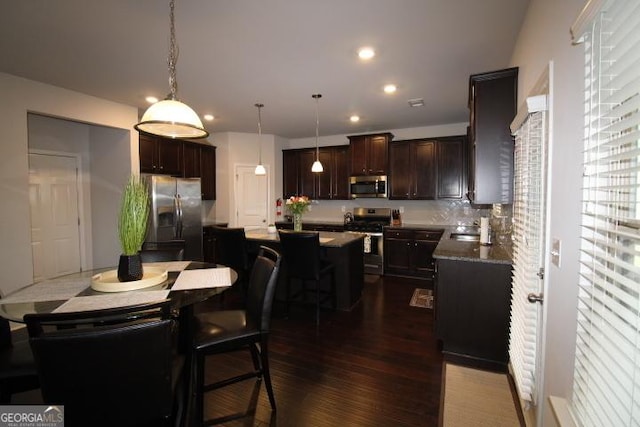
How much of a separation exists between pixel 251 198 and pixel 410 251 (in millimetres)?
3242

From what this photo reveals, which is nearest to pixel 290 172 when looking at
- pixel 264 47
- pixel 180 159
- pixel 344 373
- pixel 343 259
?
pixel 180 159

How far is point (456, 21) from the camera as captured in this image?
225 centimetres

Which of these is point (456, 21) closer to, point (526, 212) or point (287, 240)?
point (526, 212)

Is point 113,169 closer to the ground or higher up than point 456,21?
closer to the ground

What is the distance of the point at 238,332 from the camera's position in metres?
1.92

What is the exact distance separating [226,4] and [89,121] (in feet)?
9.84

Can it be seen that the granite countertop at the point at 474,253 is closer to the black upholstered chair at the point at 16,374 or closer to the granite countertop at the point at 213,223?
the black upholstered chair at the point at 16,374

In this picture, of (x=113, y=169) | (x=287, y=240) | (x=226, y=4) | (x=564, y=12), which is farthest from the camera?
(x=113, y=169)

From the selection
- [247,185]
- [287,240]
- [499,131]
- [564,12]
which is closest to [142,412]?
[287,240]

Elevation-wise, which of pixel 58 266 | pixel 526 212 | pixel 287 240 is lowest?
pixel 58 266

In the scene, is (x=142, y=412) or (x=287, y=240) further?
(x=287, y=240)

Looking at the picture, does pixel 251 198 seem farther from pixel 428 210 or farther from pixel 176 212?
pixel 428 210

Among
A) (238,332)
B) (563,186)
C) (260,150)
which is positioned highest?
(260,150)

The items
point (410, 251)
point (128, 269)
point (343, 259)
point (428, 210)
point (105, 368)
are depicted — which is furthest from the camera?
point (428, 210)
